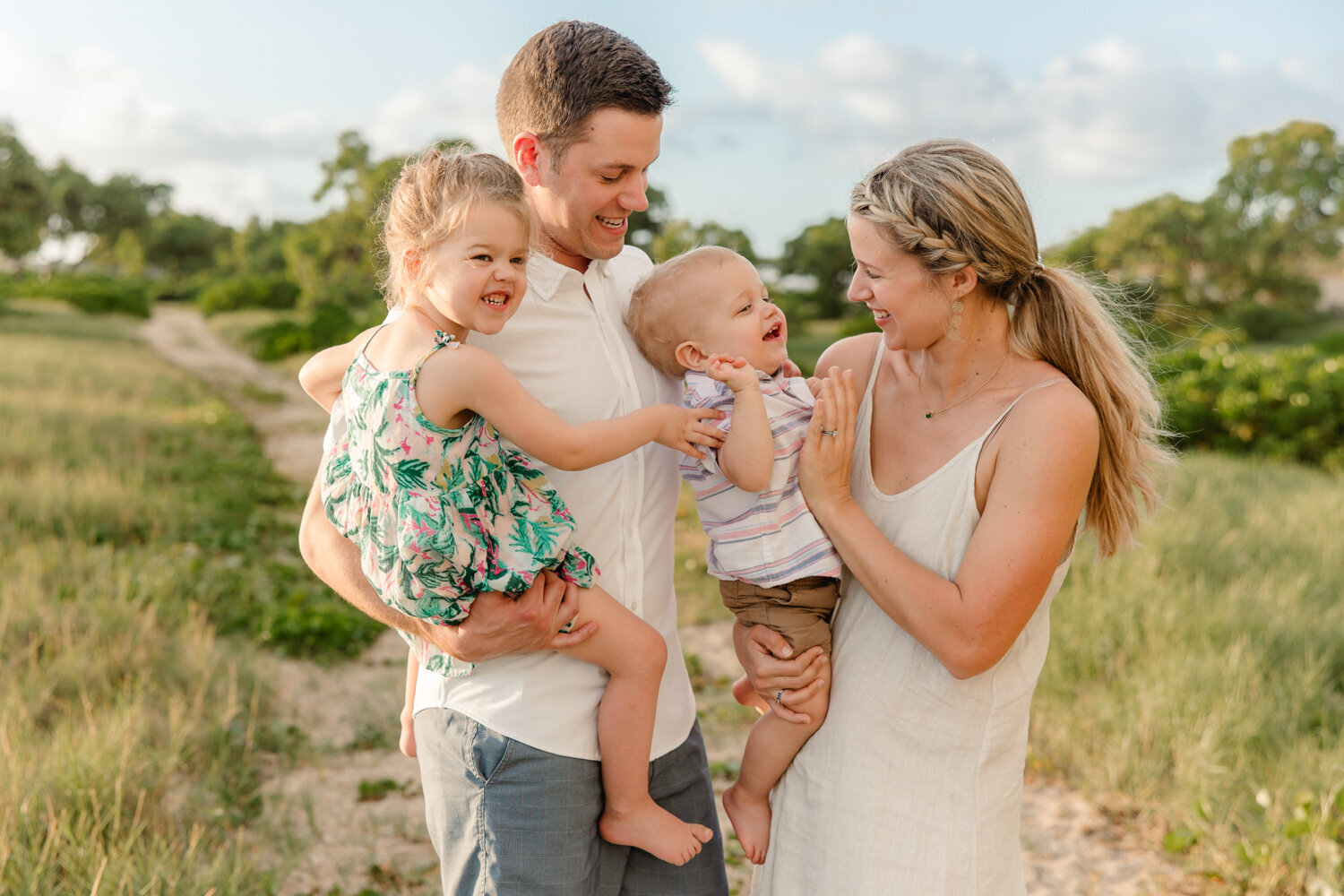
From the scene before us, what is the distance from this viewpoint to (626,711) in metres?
1.96

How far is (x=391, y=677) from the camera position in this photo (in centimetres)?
558

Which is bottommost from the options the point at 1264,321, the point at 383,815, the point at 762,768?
the point at 383,815

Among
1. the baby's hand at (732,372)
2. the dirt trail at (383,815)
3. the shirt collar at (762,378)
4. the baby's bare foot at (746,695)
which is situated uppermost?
the baby's hand at (732,372)

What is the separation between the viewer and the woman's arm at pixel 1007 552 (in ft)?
5.84

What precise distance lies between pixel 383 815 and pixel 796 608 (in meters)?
3.02

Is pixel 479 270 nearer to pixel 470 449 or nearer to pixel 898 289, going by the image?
pixel 470 449

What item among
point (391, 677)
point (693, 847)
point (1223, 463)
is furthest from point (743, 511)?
point (1223, 463)

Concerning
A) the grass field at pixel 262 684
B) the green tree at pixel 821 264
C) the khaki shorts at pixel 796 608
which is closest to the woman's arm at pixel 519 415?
the khaki shorts at pixel 796 608

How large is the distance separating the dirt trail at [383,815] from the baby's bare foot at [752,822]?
1.76 metres

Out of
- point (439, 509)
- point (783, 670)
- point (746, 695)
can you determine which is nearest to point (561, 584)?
point (439, 509)

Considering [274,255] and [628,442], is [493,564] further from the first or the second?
[274,255]

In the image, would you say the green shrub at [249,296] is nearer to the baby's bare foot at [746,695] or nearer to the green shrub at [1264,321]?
the green shrub at [1264,321]

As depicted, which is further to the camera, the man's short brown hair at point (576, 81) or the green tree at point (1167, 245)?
the green tree at point (1167, 245)

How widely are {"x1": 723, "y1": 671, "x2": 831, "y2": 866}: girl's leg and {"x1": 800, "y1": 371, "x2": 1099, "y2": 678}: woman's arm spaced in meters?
0.34
